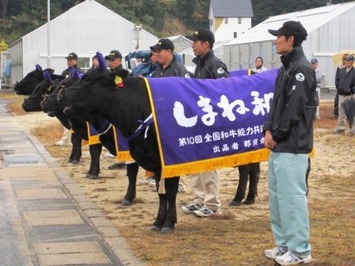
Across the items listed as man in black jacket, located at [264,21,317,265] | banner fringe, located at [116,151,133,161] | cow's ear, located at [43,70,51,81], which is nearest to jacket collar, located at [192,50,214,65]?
banner fringe, located at [116,151,133,161]

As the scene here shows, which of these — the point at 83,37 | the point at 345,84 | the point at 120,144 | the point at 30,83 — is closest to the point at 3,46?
the point at 83,37

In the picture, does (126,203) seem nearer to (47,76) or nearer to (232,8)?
(47,76)

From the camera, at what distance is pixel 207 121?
845 centimetres

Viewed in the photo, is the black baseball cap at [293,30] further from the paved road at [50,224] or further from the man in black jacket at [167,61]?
the man in black jacket at [167,61]

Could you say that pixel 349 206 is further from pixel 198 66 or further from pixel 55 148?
pixel 55 148

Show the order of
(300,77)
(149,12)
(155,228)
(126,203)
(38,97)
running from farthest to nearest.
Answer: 1. (149,12)
2. (38,97)
3. (126,203)
4. (155,228)
5. (300,77)

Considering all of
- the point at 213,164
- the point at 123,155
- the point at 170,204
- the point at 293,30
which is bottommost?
the point at 170,204

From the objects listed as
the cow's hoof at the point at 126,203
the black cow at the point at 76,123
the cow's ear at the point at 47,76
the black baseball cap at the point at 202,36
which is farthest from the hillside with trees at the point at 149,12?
the black baseball cap at the point at 202,36

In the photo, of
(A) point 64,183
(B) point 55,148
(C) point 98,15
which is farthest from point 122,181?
(C) point 98,15

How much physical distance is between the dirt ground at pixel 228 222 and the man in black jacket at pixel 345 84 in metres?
4.78

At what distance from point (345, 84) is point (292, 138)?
1297 centimetres

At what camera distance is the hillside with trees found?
76.8 m

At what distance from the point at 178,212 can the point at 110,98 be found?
1942 mm

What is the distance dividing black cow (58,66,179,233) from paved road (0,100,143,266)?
69 centimetres
